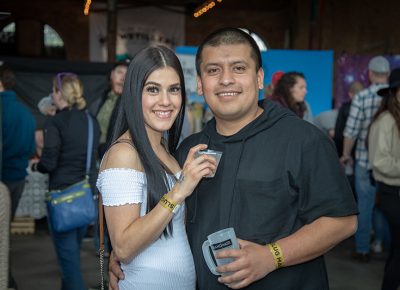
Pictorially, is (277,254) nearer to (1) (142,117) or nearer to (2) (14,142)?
(1) (142,117)

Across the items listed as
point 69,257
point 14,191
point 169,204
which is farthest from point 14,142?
point 169,204

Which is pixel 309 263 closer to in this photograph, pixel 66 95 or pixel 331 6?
pixel 66 95

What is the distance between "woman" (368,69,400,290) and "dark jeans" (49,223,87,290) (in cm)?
213

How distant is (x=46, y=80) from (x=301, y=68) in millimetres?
4354

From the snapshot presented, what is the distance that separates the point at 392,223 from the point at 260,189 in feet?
7.30

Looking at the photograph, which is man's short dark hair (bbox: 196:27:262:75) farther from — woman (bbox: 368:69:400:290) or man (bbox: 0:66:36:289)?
man (bbox: 0:66:36:289)

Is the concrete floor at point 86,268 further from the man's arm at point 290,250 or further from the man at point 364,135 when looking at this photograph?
the man's arm at point 290,250

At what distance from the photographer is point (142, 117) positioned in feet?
7.13

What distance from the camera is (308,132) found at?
2.09 m

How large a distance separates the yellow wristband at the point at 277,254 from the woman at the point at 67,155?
8.20 feet

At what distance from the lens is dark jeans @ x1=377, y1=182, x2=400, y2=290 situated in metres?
3.95

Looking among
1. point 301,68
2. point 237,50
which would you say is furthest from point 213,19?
point 237,50

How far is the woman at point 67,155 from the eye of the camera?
4.19 meters

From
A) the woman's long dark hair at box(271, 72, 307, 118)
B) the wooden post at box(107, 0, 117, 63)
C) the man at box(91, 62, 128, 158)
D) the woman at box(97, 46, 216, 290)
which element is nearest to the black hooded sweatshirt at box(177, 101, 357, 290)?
the woman at box(97, 46, 216, 290)
